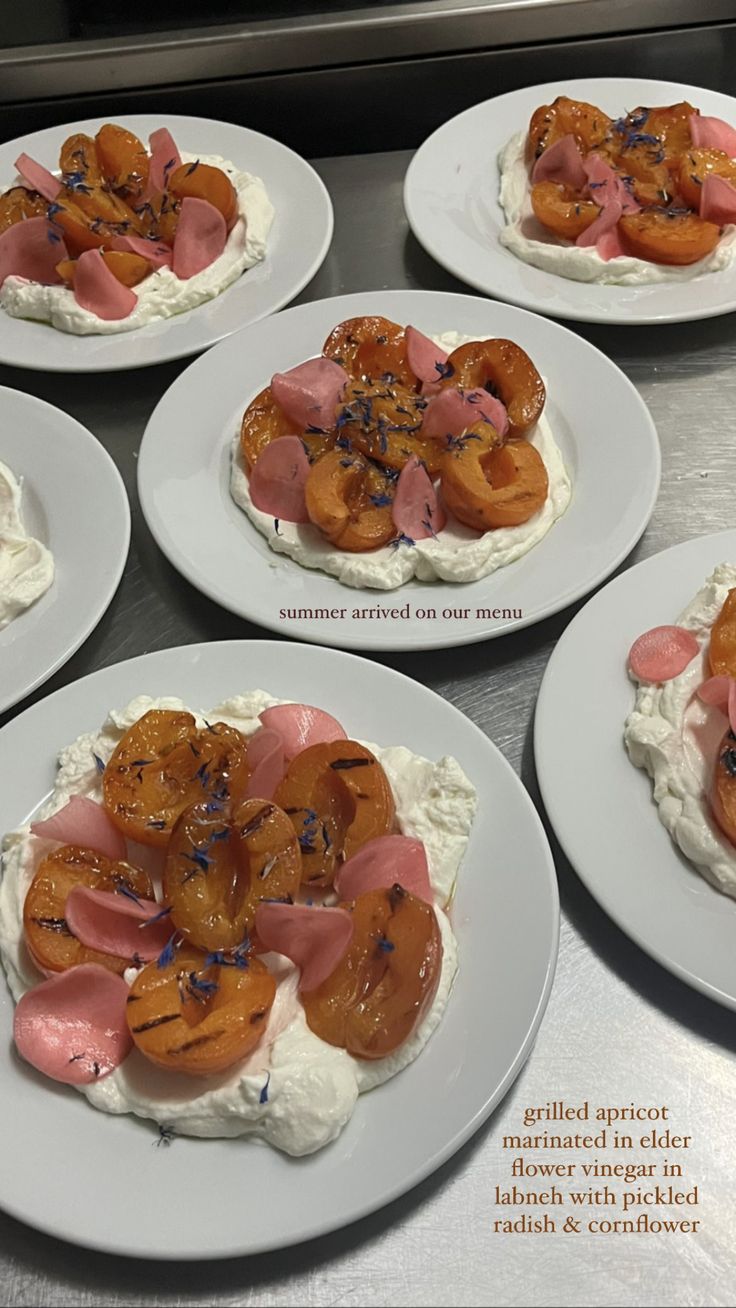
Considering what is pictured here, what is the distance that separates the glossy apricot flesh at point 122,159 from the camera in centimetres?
229

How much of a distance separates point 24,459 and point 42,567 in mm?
296

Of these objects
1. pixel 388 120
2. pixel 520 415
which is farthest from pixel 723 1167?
pixel 388 120

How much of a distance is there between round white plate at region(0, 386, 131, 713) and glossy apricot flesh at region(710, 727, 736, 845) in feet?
3.06

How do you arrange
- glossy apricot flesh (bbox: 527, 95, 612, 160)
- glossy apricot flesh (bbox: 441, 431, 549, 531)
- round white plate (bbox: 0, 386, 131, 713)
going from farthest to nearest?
glossy apricot flesh (bbox: 527, 95, 612, 160) < glossy apricot flesh (bbox: 441, 431, 549, 531) < round white plate (bbox: 0, 386, 131, 713)

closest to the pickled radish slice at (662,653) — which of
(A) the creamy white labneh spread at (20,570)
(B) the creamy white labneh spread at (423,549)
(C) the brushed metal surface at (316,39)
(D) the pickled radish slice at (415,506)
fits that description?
(B) the creamy white labneh spread at (423,549)

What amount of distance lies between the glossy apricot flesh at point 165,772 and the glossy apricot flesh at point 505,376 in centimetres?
80

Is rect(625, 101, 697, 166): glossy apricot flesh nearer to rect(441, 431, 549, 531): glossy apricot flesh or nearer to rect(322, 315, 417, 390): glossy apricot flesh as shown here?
rect(322, 315, 417, 390): glossy apricot flesh

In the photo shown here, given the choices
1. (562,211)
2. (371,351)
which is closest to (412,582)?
(371,351)

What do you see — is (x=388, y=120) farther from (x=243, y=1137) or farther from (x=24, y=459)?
(x=243, y=1137)

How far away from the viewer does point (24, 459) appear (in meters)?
1.88

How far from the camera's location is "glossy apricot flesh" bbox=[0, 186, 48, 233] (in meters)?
2.24

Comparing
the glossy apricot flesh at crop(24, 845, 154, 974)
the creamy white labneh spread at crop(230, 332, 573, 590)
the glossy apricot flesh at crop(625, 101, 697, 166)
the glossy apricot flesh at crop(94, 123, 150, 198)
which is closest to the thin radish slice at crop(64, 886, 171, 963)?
the glossy apricot flesh at crop(24, 845, 154, 974)

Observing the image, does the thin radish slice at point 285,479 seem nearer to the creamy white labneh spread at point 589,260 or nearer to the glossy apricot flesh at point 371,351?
the glossy apricot flesh at point 371,351

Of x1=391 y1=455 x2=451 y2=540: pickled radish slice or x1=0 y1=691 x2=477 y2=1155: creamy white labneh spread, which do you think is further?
x1=391 y1=455 x2=451 y2=540: pickled radish slice
